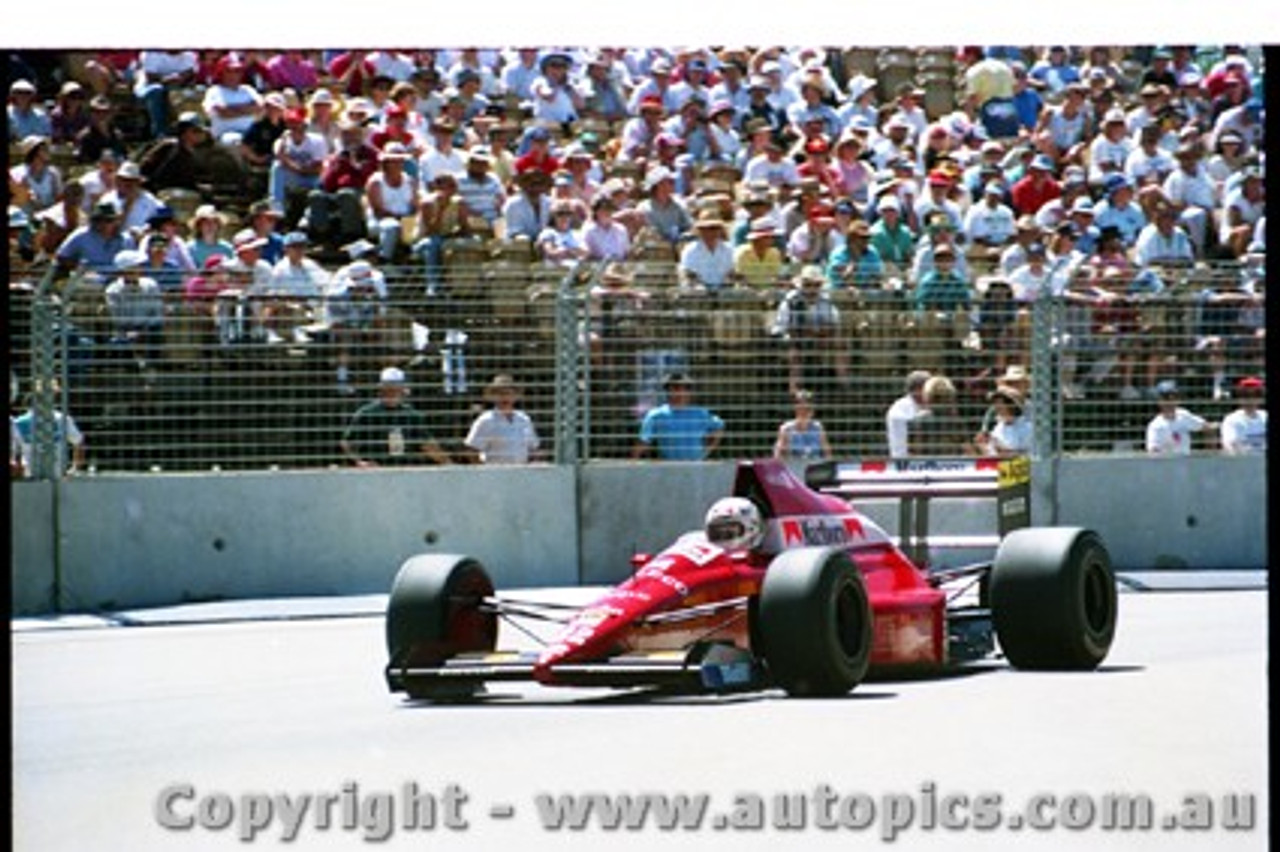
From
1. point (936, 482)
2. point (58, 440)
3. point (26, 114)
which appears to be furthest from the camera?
point (58, 440)

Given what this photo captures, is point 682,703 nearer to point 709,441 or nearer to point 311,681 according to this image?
point 311,681

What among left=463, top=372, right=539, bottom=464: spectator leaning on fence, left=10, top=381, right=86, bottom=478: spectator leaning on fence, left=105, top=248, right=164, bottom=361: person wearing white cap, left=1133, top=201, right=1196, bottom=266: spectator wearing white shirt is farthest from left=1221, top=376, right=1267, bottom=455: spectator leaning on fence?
left=10, top=381, right=86, bottom=478: spectator leaning on fence

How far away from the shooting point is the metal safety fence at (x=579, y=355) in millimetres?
12500

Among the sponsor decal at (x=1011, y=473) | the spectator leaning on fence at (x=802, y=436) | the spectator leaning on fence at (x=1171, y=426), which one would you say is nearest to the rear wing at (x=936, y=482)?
the sponsor decal at (x=1011, y=473)

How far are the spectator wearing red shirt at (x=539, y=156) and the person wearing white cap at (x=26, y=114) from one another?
2200 millimetres

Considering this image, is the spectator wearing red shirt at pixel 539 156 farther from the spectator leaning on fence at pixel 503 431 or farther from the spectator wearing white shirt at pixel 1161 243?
the spectator wearing white shirt at pixel 1161 243

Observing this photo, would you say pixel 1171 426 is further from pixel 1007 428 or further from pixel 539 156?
pixel 539 156

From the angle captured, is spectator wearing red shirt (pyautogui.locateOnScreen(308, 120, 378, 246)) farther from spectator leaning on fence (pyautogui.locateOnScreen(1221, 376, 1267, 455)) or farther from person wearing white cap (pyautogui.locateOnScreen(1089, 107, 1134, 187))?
spectator leaning on fence (pyautogui.locateOnScreen(1221, 376, 1267, 455))

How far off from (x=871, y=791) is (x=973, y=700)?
186cm

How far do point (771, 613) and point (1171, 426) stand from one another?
6.52 m

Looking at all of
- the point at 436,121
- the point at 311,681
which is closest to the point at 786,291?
the point at 436,121

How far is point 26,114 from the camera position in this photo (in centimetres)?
1103

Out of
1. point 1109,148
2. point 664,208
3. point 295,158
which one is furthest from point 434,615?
point 1109,148

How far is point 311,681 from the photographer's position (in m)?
9.66
